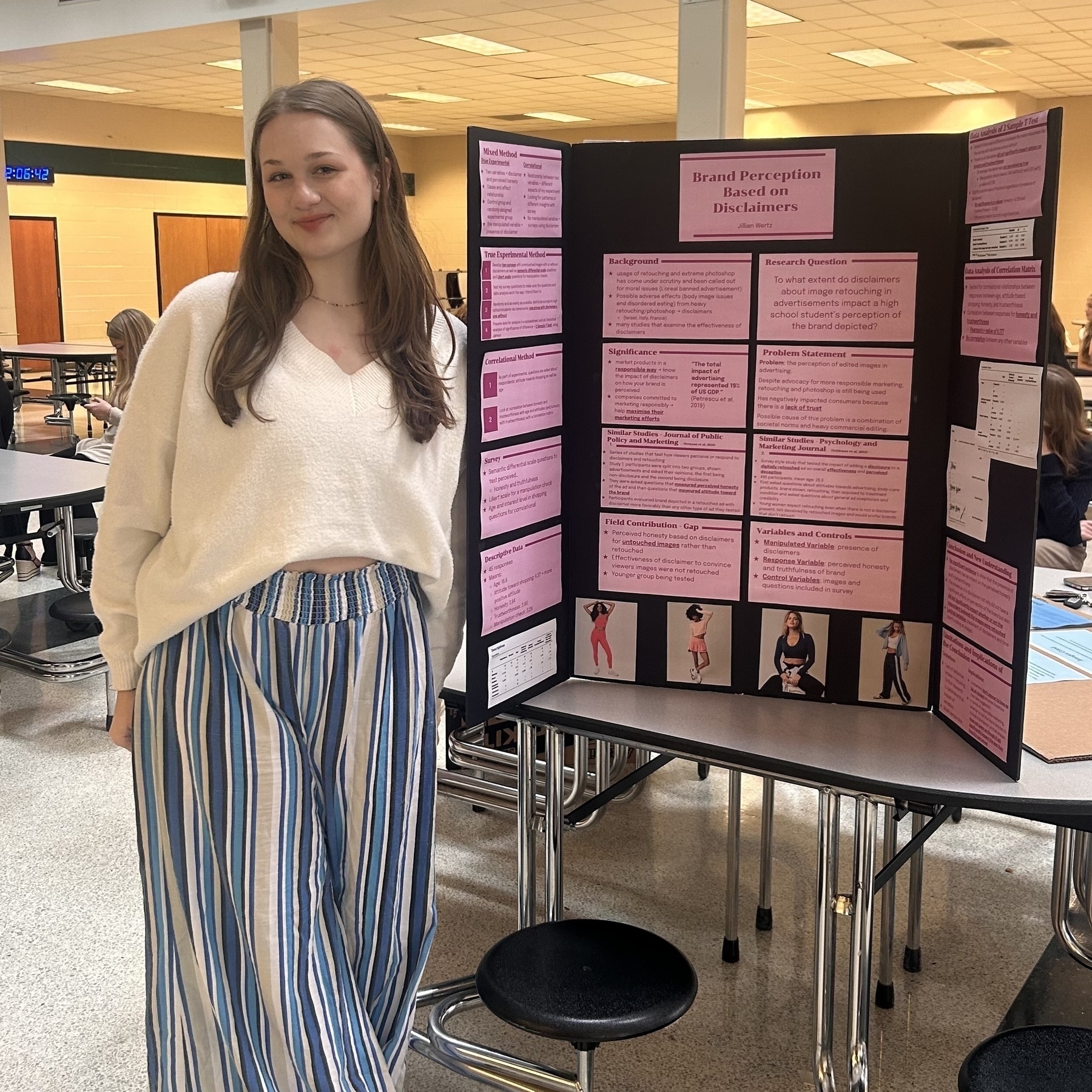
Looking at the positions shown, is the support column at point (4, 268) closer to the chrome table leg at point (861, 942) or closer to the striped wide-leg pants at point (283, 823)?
the striped wide-leg pants at point (283, 823)

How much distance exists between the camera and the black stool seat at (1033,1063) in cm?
142

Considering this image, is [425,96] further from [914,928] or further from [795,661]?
[795,661]

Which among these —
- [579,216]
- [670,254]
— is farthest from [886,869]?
[579,216]

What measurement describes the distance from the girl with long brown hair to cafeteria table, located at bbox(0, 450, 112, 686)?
7.21 ft

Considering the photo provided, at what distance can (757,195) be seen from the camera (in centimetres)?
172

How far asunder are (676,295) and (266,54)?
798cm

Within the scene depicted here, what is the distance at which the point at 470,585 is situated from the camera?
173cm

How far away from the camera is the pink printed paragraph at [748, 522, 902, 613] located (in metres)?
1.76

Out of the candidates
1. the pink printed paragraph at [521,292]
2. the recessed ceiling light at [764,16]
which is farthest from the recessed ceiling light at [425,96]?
the pink printed paragraph at [521,292]

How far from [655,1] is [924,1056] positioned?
792cm

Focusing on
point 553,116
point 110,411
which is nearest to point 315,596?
point 110,411

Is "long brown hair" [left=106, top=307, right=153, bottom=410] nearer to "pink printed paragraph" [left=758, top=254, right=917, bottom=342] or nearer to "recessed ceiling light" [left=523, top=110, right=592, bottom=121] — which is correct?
"pink printed paragraph" [left=758, top=254, right=917, bottom=342]

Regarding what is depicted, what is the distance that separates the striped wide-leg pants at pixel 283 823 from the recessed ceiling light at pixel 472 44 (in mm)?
9135

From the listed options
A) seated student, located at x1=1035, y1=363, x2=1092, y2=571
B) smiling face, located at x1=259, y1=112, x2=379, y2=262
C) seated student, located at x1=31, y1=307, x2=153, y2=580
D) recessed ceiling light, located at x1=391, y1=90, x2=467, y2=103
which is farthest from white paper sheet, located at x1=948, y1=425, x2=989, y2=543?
recessed ceiling light, located at x1=391, y1=90, x2=467, y2=103
